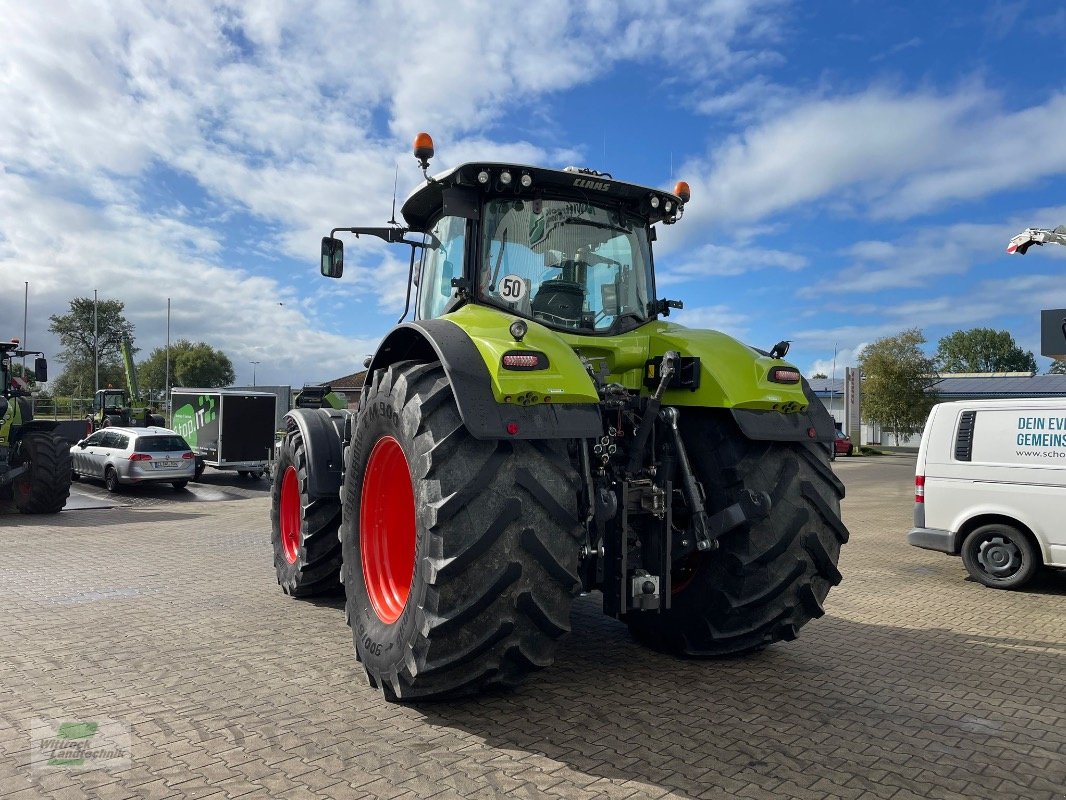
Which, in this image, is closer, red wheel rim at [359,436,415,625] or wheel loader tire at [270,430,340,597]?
red wheel rim at [359,436,415,625]

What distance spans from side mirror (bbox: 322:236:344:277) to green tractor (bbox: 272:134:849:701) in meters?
0.61

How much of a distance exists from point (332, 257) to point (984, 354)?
96577 mm

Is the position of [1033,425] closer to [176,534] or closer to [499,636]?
[499,636]

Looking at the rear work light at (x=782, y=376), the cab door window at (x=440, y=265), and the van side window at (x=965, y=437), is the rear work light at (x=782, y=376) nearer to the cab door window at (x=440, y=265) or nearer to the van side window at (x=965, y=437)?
the cab door window at (x=440, y=265)

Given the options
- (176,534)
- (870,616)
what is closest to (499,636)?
(870,616)

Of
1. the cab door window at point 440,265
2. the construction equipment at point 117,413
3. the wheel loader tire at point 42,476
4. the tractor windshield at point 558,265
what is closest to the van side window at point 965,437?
the tractor windshield at point 558,265

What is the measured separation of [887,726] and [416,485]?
8.31ft

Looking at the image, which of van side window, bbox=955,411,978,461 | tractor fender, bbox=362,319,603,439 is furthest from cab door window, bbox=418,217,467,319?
van side window, bbox=955,411,978,461

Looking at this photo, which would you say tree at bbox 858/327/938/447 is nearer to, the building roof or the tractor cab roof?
the building roof

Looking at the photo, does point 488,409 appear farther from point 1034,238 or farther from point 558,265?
point 1034,238

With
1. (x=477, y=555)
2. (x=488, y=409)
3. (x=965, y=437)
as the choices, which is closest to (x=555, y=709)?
(x=477, y=555)

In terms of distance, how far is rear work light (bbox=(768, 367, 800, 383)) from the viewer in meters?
4.41

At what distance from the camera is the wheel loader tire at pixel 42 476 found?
1283 centimetres

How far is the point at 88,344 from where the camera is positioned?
7500 centimetres
